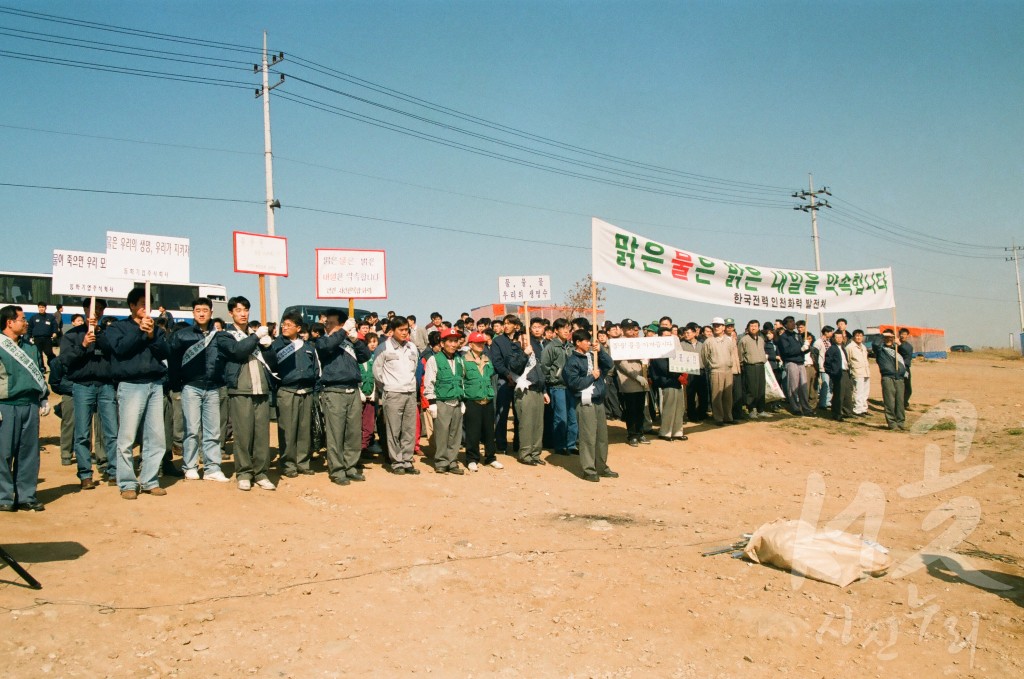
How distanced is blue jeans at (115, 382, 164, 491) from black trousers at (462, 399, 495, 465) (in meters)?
4.06

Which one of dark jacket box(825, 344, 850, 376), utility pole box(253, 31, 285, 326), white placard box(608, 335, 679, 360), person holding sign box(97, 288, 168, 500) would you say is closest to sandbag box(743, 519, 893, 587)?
white placard box(608, 335, 679, 360)

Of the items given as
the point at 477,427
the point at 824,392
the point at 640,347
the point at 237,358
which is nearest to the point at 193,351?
the point at 237,358

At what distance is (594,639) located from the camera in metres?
4.55

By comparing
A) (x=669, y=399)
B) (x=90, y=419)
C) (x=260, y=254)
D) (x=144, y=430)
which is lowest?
(x=669, y=399)

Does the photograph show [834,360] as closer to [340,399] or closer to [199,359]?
[340,399]

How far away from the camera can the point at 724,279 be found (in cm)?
1312

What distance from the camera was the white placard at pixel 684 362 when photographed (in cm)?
1224

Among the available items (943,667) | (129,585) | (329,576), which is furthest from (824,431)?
(129,585)

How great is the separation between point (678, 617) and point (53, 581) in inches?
181

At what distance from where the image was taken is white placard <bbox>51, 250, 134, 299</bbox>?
951cm

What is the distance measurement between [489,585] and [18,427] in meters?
4.95

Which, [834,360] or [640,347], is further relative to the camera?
[834,360]

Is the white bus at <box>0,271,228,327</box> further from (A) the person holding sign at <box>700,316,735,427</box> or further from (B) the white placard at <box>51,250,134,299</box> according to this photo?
(A) the person holding sign at <box>700,316,735,427</box>

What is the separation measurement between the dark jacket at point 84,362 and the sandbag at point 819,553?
22.4 feet
